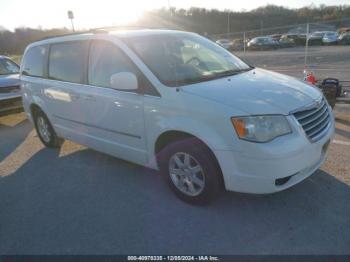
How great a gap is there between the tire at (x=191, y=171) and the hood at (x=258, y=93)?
50 cm

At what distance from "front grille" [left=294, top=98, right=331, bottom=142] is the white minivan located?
1 cm

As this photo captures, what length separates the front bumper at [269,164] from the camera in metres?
2.98

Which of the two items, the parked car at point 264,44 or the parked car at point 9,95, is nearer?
the parked car at point 9,95

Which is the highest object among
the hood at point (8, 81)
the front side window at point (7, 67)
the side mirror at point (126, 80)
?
the side mirror at point (126, 80)

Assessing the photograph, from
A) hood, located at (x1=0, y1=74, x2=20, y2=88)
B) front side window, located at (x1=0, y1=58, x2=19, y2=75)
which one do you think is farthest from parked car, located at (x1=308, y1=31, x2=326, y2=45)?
hood, located at (x1=0, y1=74, x2=20, y2=88)

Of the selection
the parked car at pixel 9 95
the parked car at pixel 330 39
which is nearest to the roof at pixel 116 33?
the parked car at pixel 9 95

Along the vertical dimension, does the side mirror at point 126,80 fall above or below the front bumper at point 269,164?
above

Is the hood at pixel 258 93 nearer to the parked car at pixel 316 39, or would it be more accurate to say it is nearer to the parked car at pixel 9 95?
the parked car at pixel 9 95

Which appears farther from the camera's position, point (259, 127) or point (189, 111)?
point (189, 111)

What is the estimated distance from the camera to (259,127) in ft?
9.92

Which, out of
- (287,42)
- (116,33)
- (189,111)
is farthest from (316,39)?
(189,111)

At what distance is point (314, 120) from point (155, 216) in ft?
6.01

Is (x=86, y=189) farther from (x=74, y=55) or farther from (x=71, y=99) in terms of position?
(x=74, y=55)

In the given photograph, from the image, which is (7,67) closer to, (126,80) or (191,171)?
(126,80)
